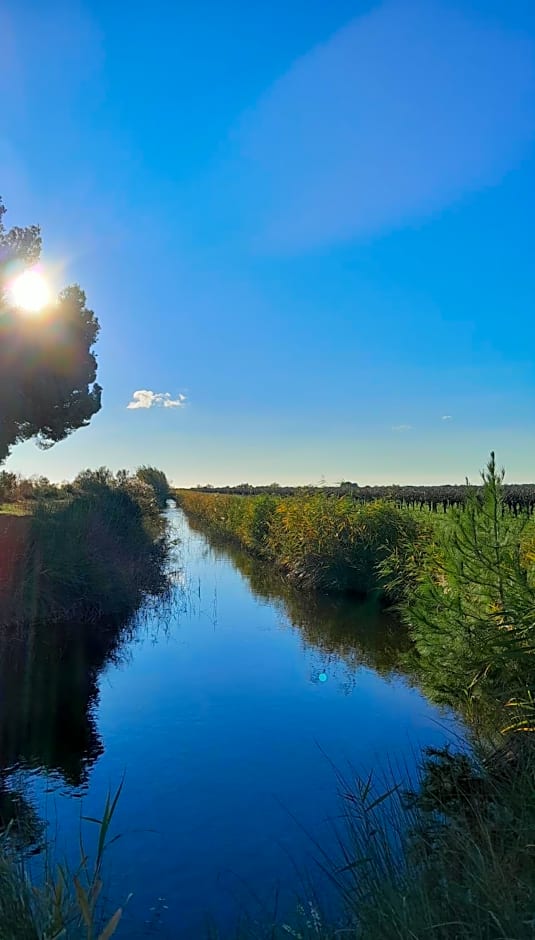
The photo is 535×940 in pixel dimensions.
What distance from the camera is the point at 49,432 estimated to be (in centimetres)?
2495

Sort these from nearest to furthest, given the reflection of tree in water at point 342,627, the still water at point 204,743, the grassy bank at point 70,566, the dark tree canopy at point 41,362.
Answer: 1. the still water at point 204,743
2. the reflection of tree in water at point 342,627
3. the grassy bank at point 70,566
4. the dark tree canopy at point 41,362

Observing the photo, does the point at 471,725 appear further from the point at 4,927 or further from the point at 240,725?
the point at 4,927

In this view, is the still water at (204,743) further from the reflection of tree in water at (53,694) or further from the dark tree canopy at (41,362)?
the dark tree canopy at (41,362)

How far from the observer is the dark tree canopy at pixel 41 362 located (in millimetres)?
20672

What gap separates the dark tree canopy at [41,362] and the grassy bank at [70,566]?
4.65 m

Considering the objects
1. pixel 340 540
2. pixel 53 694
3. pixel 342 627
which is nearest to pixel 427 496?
pixel 340 540

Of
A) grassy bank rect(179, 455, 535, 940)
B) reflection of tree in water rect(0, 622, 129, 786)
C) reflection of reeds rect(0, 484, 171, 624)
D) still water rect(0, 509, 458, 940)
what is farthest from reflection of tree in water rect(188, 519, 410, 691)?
reflection of tree in water rect(0, 622, 129, 786)

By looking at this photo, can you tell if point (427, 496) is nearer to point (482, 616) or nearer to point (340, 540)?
point (340, 540)

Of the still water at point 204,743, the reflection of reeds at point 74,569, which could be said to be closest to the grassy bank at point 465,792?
the still water at point 204,743

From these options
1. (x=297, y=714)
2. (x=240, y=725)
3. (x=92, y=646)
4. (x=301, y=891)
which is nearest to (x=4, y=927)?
(x=301, y=891)

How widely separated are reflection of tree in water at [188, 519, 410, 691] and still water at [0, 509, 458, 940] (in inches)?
2.7

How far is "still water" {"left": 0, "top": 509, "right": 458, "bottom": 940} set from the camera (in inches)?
199

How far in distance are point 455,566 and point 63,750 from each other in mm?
4881

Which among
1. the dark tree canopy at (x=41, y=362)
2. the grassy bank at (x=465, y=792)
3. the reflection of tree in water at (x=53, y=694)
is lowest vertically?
the reflection of tree in water at (x=53, y=694)
